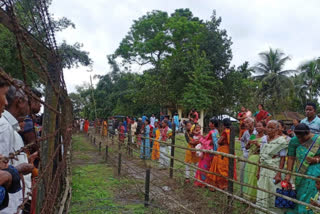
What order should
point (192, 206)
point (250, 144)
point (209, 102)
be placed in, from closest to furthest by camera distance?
point (192, 206) < point (250, 144) < point (209, 102)

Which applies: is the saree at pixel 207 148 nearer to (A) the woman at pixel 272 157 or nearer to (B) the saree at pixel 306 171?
(A) the woman at pixel 272 157

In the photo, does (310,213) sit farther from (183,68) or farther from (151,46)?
(151,46)

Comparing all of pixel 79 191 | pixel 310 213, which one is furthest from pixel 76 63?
pixel 310 213

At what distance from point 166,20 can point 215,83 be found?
47.6ft

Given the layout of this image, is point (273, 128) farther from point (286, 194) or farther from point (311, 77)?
point (311, 77)

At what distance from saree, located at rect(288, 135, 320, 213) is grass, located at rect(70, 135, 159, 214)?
2.30 meters

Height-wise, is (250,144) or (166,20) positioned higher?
(166,20)

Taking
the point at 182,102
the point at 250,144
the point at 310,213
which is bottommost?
the point at 310,213

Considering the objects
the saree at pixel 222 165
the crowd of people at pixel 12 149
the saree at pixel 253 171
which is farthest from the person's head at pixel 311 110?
the crowd of people at pixel 12 149

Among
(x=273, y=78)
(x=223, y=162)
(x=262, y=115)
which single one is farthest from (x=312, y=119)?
(x=273, y=78)

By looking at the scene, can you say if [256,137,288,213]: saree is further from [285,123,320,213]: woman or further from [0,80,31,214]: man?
[0,80,31,214]: man

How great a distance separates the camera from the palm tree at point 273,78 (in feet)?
90.3

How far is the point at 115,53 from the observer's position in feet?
112

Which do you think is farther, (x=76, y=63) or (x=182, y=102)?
(x=182, y=102)
